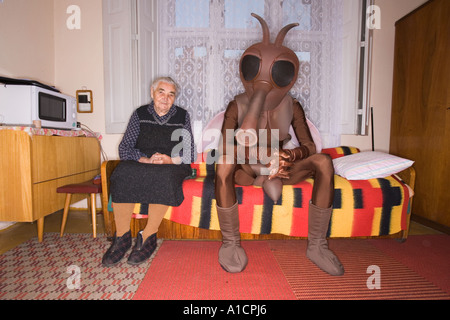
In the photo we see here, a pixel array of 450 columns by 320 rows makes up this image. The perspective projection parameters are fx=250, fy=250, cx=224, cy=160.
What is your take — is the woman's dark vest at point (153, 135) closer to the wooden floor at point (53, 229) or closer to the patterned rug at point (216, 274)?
the patterned rug at point (216, 274)

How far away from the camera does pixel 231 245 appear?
137cm

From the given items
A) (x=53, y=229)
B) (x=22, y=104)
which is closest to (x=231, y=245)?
(x=53, y=229)

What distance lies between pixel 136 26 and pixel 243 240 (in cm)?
227

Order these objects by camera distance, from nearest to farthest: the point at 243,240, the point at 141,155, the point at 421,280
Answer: the point at 421,280, the point at 141,155, the point at 243,240

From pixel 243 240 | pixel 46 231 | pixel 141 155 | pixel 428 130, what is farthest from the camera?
pixel 428 130

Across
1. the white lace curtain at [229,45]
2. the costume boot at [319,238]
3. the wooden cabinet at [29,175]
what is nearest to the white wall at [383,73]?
the white lace curtain at [229,45]

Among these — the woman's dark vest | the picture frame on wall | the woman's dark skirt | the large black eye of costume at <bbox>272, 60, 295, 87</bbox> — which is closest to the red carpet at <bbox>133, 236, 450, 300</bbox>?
the woman's dark skirt

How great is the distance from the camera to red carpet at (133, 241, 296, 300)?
1113mm

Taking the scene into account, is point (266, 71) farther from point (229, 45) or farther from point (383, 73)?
point (383, 73)

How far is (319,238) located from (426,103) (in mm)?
1727

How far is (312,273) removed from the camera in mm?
1309

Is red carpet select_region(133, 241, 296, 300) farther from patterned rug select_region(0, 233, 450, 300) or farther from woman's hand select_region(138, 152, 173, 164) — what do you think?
woman's hand select_region(138, 152, 173, 164)

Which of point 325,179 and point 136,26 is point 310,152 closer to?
point 325,179
